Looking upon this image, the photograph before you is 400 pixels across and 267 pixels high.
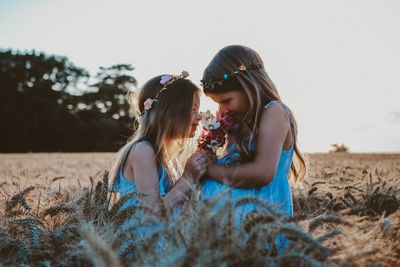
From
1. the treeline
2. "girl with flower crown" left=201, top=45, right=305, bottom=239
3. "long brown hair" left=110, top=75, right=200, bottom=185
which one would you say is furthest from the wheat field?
the treeline

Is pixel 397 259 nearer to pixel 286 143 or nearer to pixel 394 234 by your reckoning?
pixel 394 234

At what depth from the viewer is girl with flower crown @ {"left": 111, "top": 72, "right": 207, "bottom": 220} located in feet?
9.97

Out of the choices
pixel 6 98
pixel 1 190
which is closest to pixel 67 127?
pixel 6 98

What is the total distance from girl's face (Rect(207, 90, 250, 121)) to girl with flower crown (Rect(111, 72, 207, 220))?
40 centimetres

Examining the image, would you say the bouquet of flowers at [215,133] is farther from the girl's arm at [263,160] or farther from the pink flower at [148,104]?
the pink flower at [148,104]

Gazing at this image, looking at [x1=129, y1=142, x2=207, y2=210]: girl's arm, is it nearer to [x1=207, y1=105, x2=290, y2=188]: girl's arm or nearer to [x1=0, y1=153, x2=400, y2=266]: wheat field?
[x1=207, y1=105, x2=290, y2=188]: girl's arm

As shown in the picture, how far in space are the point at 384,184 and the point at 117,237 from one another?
Result: 2.56 m

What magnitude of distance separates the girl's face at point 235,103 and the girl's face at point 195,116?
37 cm

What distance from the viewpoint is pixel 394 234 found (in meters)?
1.78

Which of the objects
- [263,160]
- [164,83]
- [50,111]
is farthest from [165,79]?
[50,111]

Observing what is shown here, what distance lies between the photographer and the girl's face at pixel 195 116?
3467 mm

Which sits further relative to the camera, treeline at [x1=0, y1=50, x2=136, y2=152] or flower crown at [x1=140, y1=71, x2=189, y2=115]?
treeline at [x1=0, y1=50, x2=136, y2=152]

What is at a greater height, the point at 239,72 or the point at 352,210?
the point at 239,72

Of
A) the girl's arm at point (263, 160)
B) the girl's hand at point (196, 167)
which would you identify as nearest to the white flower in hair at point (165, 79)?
the girl's hand at point (196, 167)
